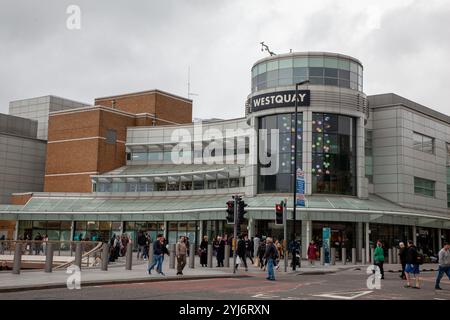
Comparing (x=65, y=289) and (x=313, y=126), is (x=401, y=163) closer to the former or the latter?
(x=313, y=126)

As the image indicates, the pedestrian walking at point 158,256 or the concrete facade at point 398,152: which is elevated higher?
the concrete facade at point 398,152

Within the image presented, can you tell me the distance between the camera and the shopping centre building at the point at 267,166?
A: 4331cm

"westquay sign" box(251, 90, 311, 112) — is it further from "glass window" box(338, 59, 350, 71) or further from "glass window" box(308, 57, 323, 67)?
"glass window" box(338, 59, 350, 71)

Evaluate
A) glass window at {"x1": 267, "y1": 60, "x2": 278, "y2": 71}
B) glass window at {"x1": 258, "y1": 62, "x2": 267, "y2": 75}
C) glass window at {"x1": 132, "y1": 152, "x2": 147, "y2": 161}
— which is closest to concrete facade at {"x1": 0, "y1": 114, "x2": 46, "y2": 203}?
glass window at {"x1": 132, "y1": 152, "x2": 147, "y2": 161}

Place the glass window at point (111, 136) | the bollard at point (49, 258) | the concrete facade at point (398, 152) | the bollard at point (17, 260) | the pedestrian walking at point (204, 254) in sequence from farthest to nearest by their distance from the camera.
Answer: the glass window at point (111, 136), the concrete facade at point (398, 152), the pedestrian walking at point (204, 254), the bollard at point (49, 258), the bollard at point (17, 260)

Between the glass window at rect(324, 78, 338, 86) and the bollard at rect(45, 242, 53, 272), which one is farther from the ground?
the glass window at rect(324, 78, 338, 86)

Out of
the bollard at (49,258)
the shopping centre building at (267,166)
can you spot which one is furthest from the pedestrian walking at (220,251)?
the bollard at (49,258)

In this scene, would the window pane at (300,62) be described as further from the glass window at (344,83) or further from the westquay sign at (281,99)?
the glass window at (344,83)

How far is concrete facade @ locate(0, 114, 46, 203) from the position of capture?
67.9 m

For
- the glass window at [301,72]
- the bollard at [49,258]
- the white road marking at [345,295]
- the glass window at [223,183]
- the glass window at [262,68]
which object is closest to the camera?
the white road marking at [345,295]

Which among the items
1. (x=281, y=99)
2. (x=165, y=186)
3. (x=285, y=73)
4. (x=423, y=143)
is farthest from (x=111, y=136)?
(x=423, y=143)

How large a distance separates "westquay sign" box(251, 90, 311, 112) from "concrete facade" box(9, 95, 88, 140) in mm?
45589

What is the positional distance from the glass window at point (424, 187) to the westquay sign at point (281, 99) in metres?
14.8

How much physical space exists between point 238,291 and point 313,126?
89.4ft
